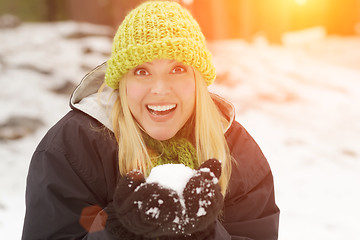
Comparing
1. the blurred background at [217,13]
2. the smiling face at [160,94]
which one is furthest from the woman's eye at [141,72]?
the blurred background at [217,13]

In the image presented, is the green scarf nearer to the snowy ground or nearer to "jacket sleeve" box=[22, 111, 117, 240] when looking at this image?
"jacket sleeve" box=[22, 111, 117, 240]

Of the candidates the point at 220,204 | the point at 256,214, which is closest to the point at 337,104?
the point at 256,214

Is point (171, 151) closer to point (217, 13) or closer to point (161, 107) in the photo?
point (161, 107)

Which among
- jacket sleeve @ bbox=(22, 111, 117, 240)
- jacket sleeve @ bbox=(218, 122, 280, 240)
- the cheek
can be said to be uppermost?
the cheek

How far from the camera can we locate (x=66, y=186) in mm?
1688

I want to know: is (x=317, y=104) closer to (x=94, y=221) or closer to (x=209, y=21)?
(x=209, y=21)

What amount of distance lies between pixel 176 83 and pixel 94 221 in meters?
0.69

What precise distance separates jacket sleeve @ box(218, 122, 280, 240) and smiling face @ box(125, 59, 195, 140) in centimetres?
41

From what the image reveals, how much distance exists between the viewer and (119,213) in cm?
140

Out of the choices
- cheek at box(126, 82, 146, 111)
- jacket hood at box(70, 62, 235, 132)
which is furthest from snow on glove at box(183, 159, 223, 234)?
jacket hood at box(70, 62, 235, 132)

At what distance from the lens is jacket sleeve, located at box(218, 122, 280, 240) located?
6.55ft

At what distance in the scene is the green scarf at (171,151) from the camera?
1.88 meters

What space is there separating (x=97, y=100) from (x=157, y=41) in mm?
480

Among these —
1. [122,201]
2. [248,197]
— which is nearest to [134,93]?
[122,201]
